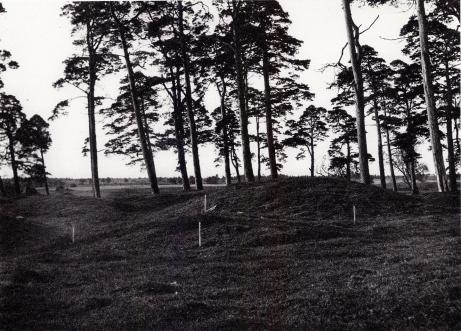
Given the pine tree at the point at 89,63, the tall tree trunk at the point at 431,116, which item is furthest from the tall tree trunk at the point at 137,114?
the tall tree trunk at the point at 431,116

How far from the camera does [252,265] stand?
11.7 meters

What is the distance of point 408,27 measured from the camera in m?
25.5

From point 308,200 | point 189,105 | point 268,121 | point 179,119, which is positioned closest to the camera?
point 308,200

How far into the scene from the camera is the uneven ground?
759cm

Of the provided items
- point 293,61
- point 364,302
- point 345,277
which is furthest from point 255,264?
point 293,61

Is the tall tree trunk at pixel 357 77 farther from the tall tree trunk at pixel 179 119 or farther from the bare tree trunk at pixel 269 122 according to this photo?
the tall tree trunk at pixel 179 119

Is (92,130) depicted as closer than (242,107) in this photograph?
No

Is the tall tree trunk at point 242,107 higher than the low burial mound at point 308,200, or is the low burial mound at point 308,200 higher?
the tall tree trunk at point 242,107

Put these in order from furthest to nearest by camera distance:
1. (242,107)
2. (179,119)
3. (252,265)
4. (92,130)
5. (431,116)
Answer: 1. (179,119)
2. (92,130)
3. (242,107)
4. (431,116)
5. (252,265)

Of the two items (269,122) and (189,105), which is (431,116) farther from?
(189,105)

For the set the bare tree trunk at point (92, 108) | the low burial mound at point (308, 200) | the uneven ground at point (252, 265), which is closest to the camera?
the uneven ground at point (252, 265)

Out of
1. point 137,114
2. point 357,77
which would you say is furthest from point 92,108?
point 357,77

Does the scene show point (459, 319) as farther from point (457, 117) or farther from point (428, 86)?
point (457, 117)

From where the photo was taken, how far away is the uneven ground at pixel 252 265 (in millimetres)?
7594
